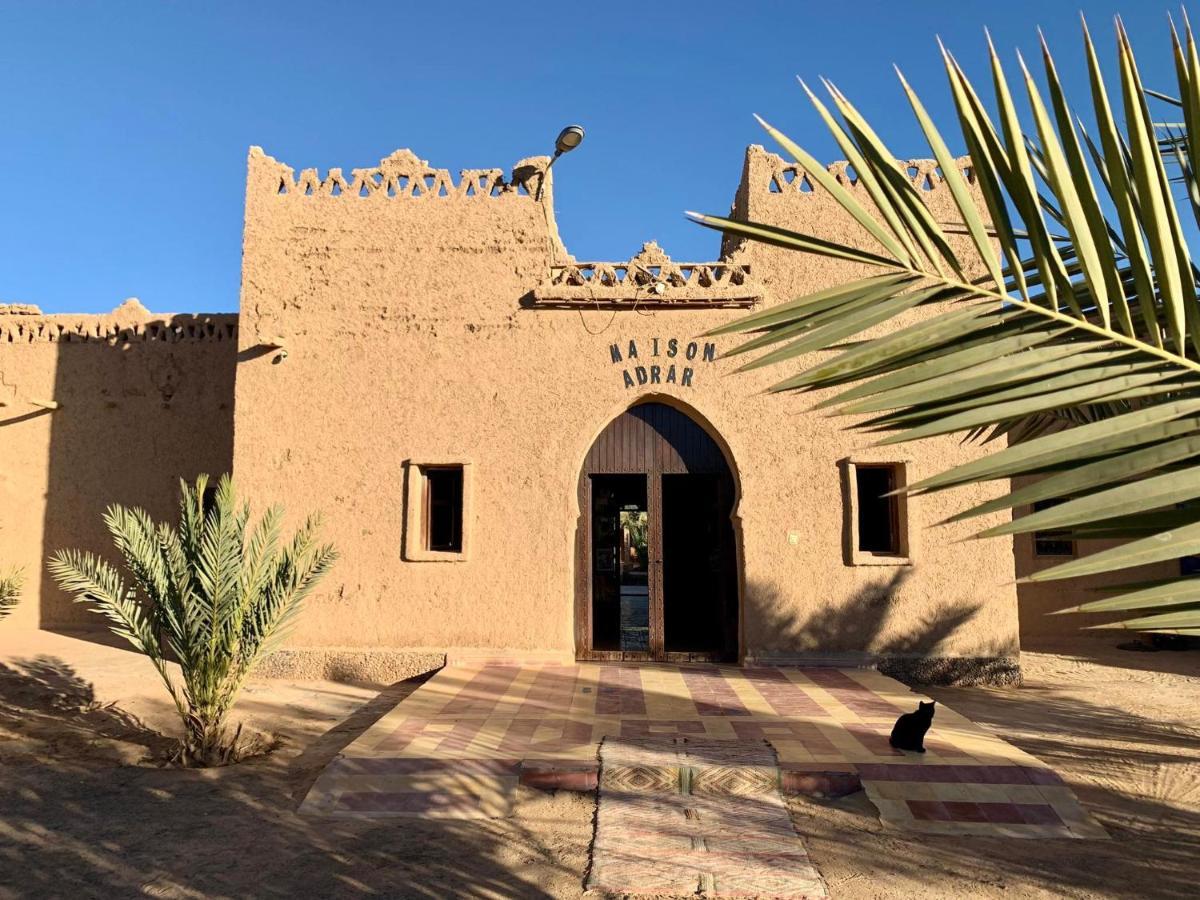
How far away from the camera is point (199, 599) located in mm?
6324

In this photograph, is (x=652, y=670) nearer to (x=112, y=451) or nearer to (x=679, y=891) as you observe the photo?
(x=679, y=891)

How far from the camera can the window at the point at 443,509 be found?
31.2 feet

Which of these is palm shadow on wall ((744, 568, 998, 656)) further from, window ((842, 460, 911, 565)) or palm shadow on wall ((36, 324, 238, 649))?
palm shadow on wall ((36, 324, 238, 649))

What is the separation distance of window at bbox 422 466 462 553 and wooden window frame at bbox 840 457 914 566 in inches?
172

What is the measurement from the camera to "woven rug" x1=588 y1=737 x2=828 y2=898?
422 cm

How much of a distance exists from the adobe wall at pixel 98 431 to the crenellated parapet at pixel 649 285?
5044mm

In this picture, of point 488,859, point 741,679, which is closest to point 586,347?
point 741,679

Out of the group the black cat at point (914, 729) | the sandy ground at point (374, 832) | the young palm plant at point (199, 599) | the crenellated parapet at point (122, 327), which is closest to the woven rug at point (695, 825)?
the sandy ground at point (374, 832)

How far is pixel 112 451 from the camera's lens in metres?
11.3

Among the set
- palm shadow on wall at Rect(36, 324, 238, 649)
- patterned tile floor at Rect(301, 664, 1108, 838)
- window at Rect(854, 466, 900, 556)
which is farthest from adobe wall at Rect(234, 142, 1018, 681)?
palm shadow on wall at Rect(36, 324, 238, 649)

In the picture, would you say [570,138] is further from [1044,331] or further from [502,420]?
[1044,331]

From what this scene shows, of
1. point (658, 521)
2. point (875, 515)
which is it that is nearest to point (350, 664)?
point (658, 521)

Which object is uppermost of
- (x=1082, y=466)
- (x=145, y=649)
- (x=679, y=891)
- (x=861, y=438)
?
(x=861, y=438)

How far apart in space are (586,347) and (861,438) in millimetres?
3286
